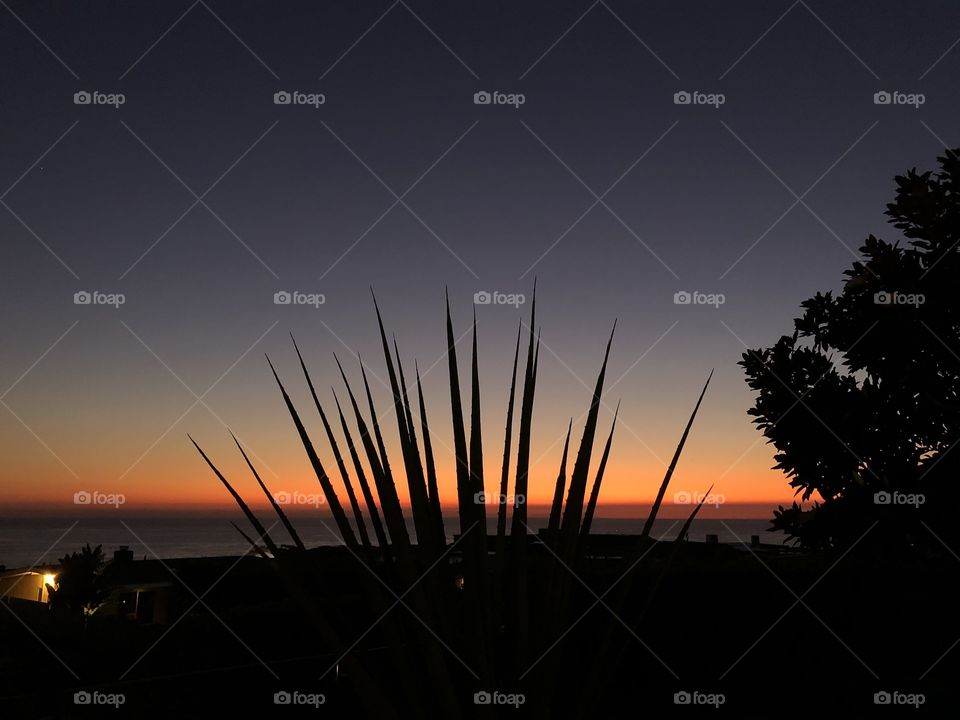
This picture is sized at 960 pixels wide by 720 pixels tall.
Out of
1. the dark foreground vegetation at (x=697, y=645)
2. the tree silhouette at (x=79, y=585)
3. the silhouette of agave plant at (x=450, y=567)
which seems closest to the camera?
the silhouette of agave plant at (x=450, y=567)

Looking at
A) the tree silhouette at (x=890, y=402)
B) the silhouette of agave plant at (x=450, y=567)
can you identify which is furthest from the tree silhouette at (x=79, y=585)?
the silhouette of agave plant at (x=450, y=567)

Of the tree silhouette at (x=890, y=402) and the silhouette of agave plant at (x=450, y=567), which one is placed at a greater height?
the tree silhouette at (x=890, y=402)

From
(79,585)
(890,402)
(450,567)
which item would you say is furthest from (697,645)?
(79,585)

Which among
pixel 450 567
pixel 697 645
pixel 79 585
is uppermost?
pixel 79 585

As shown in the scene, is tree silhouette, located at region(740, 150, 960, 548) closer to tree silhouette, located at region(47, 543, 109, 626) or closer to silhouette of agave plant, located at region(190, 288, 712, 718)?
silhouette of agave plant, located at region(190, 288, 712, 718)

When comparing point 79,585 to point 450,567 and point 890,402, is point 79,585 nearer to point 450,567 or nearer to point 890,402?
point 890,402

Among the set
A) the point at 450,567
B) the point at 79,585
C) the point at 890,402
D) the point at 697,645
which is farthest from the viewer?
the point at 79,585

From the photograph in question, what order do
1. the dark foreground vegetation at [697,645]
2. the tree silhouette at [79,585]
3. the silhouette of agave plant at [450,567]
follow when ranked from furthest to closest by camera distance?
the tree silhouette at [79,585], the dark foreground vegetation at [697,645], the silhouette of agave plant at [450,567]

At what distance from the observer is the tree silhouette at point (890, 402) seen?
530cm

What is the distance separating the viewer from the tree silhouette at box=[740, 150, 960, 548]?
5301 mm

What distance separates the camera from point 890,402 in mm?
5707

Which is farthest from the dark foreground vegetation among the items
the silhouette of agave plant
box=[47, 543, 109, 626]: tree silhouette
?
box=[47, 543, 109, 626]: tree silhouette

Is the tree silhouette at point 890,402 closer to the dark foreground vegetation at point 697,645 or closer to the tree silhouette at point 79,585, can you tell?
the dark foreground vegetation at point 697,645

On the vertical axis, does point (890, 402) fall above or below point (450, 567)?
above
